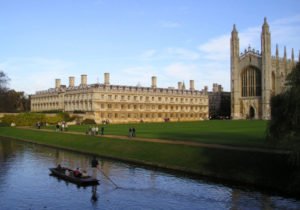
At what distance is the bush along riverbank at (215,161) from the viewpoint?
20047 mm

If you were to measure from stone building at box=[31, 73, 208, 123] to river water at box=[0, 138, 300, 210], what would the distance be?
189 ft

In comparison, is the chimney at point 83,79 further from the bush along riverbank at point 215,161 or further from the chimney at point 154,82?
the bush along riverbank at point 215,161

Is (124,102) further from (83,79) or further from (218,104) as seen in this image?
(218,104)

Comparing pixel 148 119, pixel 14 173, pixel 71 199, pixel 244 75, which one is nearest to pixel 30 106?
pixel 148 119

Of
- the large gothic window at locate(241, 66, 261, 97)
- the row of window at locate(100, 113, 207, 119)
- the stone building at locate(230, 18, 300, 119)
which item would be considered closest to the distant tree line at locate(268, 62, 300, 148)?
the row of window at locate(100, 113, 207, 119)

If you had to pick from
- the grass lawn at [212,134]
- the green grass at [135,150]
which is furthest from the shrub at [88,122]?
the green grass at [135,150]

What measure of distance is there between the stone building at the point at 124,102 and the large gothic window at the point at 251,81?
11.3m

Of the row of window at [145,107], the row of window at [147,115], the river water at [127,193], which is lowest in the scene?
the river water at [127,193]

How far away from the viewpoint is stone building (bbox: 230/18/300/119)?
3725 inches

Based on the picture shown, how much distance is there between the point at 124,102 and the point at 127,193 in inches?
2716

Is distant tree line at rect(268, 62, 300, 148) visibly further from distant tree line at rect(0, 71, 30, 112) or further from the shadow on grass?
distant tree line at rect(0, 71, 30, 112)

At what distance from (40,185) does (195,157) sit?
9770mm

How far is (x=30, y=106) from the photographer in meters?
116

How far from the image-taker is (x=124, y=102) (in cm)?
8831
